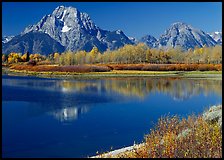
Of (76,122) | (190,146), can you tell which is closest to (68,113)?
(76,122)

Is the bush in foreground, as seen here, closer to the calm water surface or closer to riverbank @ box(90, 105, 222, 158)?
riverbank @ box(90, 105, 222, 158)

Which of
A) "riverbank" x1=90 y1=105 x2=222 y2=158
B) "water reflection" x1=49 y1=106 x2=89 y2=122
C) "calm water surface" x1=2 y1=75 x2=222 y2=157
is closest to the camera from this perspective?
"riverbank" x1=90 y1=105 x2=222 y2=158

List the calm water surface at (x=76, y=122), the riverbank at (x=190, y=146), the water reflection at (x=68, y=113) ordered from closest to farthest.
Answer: the riverbank at (x=190, y=146), the calm water surface at (x=76, y=122), the water reflection at (x=68, y=113)

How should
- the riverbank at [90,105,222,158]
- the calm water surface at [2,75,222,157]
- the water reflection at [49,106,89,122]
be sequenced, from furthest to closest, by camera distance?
the water reflection at [49,106,89,122]
the calm water surface at [2,75,222,157]
the riverbank at [90,105,222,158]

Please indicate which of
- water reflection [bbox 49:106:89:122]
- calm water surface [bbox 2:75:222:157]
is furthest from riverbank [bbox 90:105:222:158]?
water reflection [bbox 49:106:89:122]

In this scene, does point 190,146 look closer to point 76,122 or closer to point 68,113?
point 76,122

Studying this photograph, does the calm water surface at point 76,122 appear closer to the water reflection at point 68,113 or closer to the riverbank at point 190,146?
the water reflection at point 68,113

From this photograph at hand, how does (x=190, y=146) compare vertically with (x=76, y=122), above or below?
above

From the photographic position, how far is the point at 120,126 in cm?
1287

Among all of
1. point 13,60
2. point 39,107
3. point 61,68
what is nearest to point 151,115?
point 39,107

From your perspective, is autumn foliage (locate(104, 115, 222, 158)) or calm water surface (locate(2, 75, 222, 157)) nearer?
autumn foliage (locate(104, 115, 222, 158))

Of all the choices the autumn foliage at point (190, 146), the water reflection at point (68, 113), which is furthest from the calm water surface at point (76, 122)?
the autumn foliage at point (190, 146)

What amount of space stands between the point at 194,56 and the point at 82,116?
6975 centimetres

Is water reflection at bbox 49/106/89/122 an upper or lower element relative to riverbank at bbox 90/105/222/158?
lower
